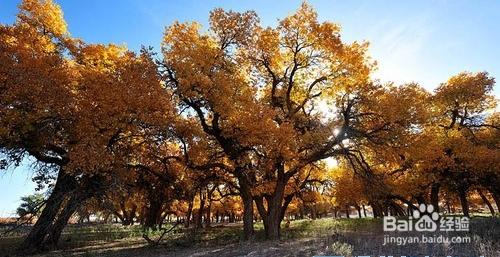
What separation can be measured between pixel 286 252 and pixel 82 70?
1606 cm

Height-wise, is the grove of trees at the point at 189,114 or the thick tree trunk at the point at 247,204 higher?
the grove of trees at the point at 189,114

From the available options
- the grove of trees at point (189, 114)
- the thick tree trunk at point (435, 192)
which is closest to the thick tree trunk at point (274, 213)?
the grove of trees at point (189, 114)

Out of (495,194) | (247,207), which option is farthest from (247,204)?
(495,194)

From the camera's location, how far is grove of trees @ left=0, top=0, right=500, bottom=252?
18.5m

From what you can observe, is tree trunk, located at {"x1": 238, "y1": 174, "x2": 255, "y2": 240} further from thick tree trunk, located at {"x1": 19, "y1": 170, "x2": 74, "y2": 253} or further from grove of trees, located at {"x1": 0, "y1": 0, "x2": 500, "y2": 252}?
thick tree trunk, located at {"x1": 19, "y1": 170, "x2": 74, "y2": 253}

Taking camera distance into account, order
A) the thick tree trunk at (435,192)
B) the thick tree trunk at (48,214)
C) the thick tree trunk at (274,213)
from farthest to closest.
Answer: the thick tree trunk at (435,192)
the thick tree trunk at (274,213)
the thick tree trunk at (48,214)

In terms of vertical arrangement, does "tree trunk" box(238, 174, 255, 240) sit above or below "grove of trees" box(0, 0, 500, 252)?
below

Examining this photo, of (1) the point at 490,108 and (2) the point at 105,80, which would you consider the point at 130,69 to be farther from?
(1) the point at 490,108

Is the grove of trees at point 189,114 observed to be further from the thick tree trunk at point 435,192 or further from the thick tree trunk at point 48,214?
the thick tree trunk at point 435,192

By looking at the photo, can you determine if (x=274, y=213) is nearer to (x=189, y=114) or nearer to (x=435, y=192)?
(x=189, y=114)

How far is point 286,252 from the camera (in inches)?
534

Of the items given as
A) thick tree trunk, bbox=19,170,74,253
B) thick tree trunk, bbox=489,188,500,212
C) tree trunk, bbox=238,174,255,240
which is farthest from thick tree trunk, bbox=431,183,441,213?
thick tree trunk, bbox=19,170,74,253

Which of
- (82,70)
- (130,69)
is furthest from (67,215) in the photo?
(82,70)

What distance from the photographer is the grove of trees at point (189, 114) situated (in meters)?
18.5
